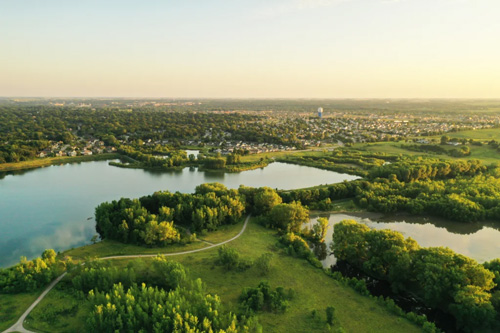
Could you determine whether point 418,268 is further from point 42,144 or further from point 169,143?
point 42,144

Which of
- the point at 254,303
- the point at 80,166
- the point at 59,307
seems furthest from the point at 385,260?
the point at 80,166

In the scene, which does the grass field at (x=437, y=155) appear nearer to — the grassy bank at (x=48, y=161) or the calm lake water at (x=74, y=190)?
the calm lake water at (x=74, y=190)

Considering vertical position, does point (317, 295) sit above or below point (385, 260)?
below

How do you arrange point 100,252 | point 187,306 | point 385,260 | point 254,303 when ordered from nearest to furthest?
point 187,306
point 254,303
point 385,260
point 100,252

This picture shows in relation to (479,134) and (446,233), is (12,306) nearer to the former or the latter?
(446,233)

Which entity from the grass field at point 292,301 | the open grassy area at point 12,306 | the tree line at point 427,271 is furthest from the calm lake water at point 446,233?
the open grassy area at point 12,306
